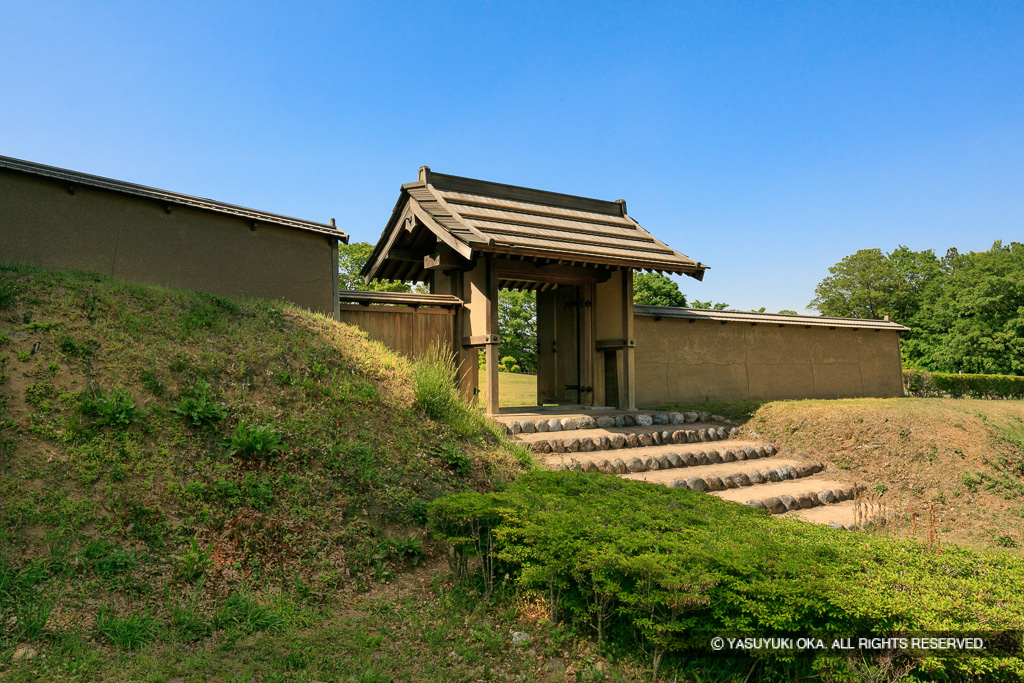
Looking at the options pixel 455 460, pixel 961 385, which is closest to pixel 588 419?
pixel 455 460

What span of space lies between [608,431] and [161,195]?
7485 millimetres

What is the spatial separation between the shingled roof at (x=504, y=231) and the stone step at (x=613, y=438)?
2883 mm

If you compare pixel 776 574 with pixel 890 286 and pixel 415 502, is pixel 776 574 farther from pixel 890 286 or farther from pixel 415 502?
pixel 890 286

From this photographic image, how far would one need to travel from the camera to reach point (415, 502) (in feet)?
19.2

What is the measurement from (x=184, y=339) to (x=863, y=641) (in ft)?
22.0

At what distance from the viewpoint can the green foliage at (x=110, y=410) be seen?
221 inches

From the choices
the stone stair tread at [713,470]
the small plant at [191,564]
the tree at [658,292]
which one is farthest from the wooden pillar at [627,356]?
the tree at [658,292]

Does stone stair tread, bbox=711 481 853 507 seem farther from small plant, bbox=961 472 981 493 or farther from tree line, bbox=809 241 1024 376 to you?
tree line, bbox=809 241 1024 376

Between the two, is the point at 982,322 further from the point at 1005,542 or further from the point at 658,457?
the point at 658,457

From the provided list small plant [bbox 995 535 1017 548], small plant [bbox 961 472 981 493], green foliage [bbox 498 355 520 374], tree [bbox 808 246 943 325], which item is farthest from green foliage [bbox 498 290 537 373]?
tree [bbox 808 246 943 325]

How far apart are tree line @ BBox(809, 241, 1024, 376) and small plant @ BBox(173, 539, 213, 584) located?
3414cm

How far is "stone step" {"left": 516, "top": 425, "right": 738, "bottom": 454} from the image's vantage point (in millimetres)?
9219

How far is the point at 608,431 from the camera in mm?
10453

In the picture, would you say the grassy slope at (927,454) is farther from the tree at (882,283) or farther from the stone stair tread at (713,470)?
the tree at (882,283)
